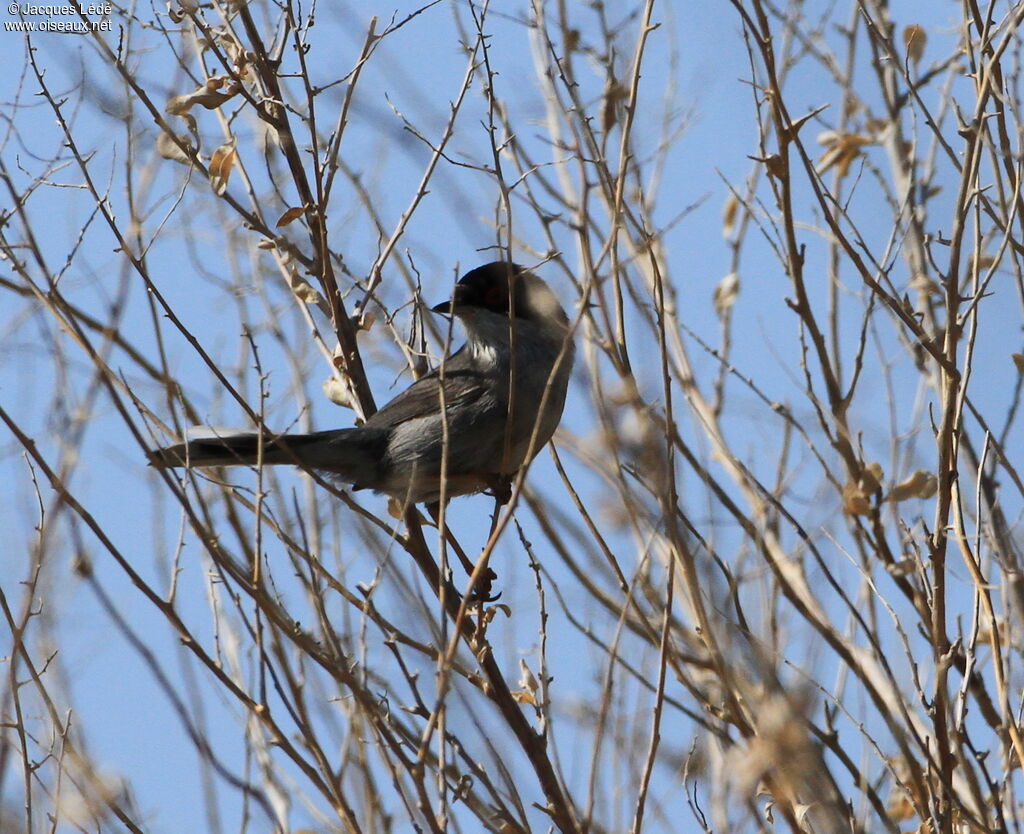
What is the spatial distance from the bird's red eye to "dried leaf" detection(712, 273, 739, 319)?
0.93 meters

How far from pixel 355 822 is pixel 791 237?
228 centimetres

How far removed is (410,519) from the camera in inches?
173

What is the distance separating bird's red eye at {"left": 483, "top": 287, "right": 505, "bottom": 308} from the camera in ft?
18.0

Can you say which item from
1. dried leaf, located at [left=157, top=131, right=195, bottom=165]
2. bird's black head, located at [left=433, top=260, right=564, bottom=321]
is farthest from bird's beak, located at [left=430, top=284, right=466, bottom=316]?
dried leaf, located at [left=157, top=131, right=195, bottom=165]

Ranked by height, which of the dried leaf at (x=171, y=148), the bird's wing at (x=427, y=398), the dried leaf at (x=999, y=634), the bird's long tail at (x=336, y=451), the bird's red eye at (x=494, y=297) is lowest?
the dried leaf at (x=999, y=634)

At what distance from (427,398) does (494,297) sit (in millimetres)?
690

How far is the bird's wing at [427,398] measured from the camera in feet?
16.5

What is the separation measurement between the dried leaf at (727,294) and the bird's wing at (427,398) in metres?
1.04

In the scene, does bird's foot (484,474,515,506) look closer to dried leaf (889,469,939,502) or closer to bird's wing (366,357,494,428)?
bird's wing (366,357,494,428)

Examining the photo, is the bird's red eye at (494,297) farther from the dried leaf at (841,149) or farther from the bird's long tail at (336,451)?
the dried leaf at (841,149)

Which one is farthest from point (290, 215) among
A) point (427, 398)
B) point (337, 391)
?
point (427, 398)

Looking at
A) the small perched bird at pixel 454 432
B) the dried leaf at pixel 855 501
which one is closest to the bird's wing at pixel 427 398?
the small perched bird at pixel 454 432

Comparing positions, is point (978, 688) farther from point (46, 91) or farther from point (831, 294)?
point (46, 91)

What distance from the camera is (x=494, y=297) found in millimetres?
5500
